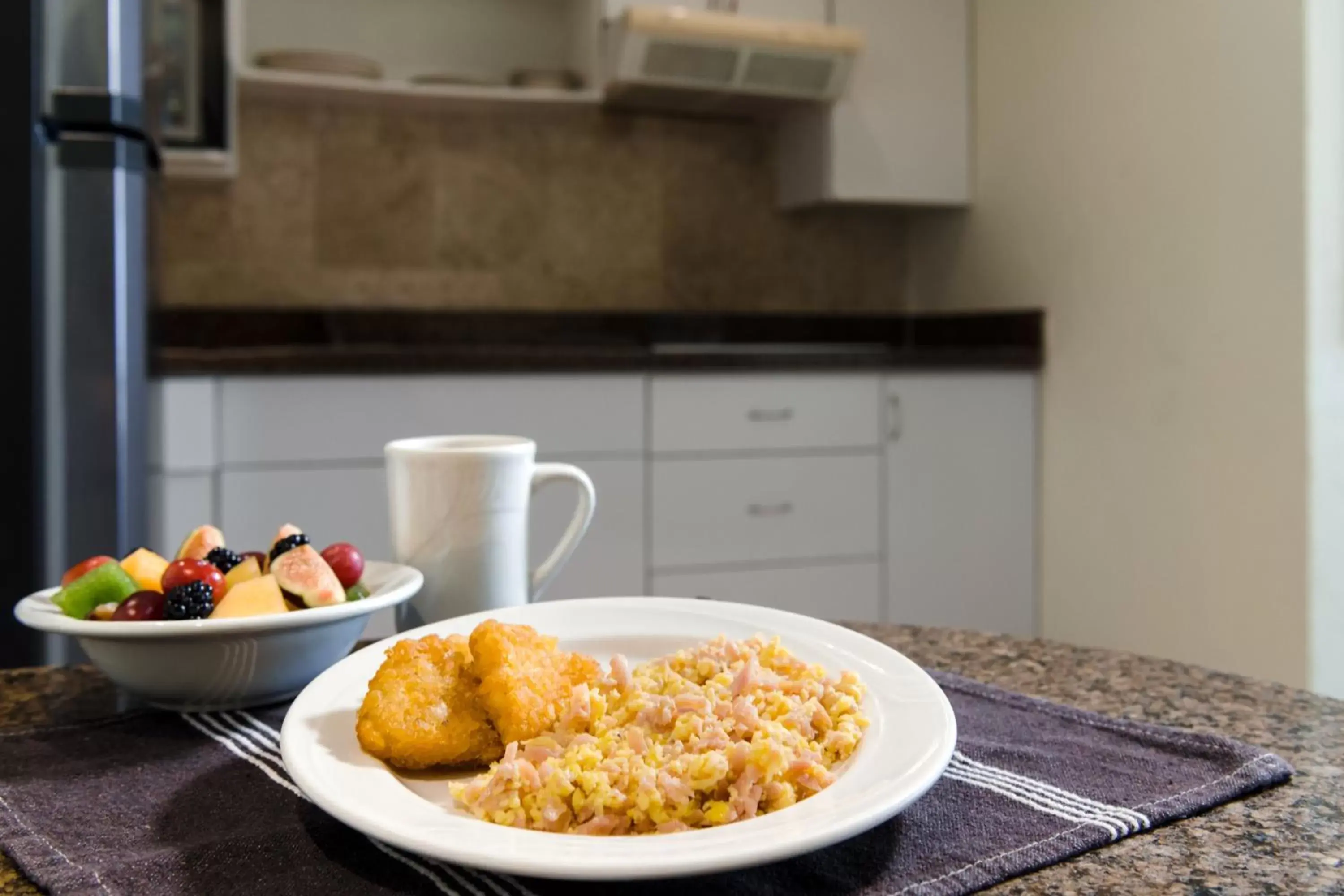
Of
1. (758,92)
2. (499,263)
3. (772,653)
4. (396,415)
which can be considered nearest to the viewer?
(772,653)

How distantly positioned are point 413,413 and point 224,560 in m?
1.39

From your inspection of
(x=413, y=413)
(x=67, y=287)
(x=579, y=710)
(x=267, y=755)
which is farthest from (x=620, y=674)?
(x=413, y=413)

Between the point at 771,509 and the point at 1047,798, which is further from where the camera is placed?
the point at 771,509

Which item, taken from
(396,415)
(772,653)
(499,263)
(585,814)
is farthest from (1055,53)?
(585,814)

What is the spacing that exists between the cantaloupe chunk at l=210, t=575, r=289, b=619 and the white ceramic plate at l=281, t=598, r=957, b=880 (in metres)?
Answer: 0.07

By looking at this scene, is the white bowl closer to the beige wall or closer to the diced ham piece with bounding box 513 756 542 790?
the diced ham piece with bounding box 513 756 542 790

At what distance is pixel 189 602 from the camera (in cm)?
62

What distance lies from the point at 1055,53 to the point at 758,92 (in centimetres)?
65

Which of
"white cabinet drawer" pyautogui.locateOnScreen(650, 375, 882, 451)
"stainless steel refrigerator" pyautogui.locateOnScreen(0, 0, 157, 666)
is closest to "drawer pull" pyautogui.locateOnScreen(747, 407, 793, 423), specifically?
"white cabinet drawer" pyautogui.locateOnScreen(650, 375, 882, 451)

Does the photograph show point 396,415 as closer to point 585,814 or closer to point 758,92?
point 758,92

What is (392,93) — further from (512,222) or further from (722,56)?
(722,56)

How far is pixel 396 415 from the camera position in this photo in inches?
82.4

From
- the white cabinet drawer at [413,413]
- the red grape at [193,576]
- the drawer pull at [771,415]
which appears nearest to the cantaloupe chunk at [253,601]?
the red grape at [193,576]

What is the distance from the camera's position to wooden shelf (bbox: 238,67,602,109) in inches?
96.2
